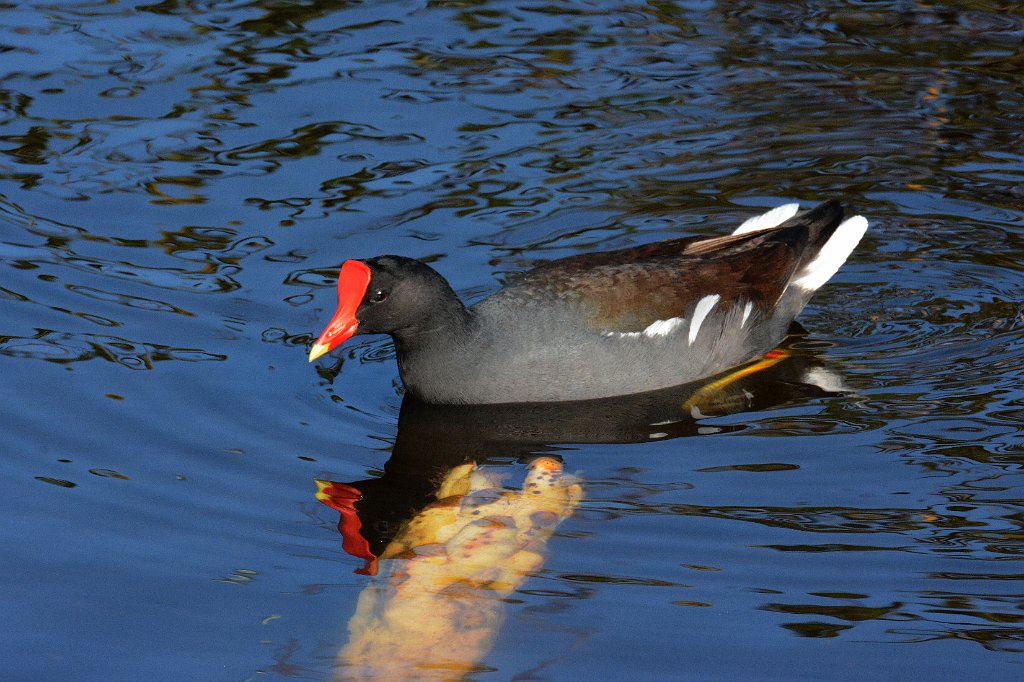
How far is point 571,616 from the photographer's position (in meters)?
4.05

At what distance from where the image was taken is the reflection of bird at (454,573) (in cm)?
393

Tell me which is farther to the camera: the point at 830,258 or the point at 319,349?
the point at 830,258

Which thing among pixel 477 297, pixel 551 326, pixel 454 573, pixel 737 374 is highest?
pixel 551 326

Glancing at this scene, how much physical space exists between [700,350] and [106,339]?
2.49 meters

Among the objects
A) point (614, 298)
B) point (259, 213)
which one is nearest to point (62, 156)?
point (259, 213)

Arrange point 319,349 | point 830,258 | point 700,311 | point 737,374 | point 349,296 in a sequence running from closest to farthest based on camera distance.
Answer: point 319,349 < point 349,296 < point 700,311 < point 737,374 < point 830,258

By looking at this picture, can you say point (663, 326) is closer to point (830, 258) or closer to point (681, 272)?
point (681, 272)

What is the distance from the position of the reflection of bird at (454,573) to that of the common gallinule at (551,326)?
1.92 ft

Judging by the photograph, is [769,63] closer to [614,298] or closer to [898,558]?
[614,298]

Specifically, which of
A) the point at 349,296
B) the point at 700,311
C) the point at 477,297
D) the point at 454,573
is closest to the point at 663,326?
the point at 700,311

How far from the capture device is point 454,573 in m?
4.35

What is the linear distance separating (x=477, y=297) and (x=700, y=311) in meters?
1.11

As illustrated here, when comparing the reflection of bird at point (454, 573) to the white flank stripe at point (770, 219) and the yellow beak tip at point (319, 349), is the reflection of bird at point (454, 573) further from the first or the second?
the white flank stripe at point (770, 219)

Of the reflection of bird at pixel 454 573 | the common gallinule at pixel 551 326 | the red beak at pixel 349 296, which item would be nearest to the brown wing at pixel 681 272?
the common gallinule at pixel 551 326
